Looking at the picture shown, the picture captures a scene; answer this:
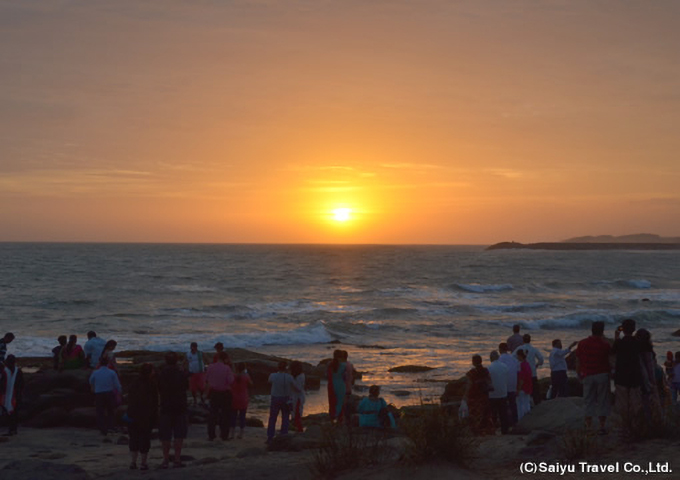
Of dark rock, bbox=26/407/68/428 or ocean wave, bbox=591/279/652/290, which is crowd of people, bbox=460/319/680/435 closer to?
dark rock, bbox=26/407/68/428

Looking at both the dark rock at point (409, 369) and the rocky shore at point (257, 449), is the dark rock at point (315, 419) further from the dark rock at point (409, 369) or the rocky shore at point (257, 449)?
the dark rock at point (409, 369)

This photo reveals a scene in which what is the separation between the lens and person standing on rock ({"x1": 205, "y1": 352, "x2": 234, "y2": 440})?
13.1 m

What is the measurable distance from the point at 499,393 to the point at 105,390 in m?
7.67

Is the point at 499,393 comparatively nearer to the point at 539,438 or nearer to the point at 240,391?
the point at 539,438

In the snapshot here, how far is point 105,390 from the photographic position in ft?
45.0

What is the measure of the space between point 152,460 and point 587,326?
38.3 m

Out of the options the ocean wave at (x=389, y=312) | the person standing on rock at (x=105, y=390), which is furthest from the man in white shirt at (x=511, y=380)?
the ocean wave at (x=389, y=312)

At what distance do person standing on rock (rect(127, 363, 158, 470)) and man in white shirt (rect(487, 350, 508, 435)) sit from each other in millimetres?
5745

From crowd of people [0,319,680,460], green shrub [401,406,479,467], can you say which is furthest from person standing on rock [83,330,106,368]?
green shrub [401,406,479,467]

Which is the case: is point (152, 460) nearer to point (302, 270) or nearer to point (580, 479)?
point (580, 479)

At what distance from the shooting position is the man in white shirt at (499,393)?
1208cm

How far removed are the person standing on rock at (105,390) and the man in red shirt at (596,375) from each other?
885 centimetres

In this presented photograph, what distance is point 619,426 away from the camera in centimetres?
1012

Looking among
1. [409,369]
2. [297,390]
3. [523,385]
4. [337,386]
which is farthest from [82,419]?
[409,369]
